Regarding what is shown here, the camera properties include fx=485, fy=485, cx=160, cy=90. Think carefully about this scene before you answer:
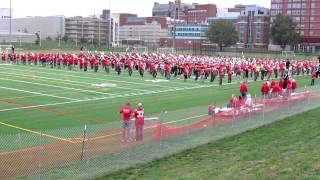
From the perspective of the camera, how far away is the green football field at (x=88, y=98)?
17.0 metres

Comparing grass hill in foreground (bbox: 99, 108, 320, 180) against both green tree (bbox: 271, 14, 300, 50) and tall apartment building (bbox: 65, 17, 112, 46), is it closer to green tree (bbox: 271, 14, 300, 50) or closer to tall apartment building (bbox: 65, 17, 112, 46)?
green tree (bbox: 271, 14, 300, 50)

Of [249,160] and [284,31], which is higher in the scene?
[284,31]

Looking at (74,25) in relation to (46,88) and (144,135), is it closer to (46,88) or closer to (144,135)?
(46,88)

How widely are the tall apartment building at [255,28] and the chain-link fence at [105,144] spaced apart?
105997mm

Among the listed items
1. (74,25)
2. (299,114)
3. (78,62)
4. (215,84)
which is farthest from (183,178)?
(74,25)

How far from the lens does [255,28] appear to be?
122 metres

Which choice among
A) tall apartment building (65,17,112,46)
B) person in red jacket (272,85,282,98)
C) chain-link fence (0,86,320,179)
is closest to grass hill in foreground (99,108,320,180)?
chain-link fence (0,86,320,179)

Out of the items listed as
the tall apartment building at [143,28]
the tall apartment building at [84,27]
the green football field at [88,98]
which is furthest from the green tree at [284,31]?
the green football field at [88,98]

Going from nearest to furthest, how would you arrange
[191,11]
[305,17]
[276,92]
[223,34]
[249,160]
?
[249,160], [276,92], [223,34], [305,17], [191,11]

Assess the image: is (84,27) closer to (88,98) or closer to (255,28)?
(255,28)

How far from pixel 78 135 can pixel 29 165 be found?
159 cm

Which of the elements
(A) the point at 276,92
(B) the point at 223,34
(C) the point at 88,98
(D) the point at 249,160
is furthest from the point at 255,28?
(D) the point at 249,160

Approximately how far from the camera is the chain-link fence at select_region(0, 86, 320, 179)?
983cm

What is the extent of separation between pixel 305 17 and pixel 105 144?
11224 centimetres
